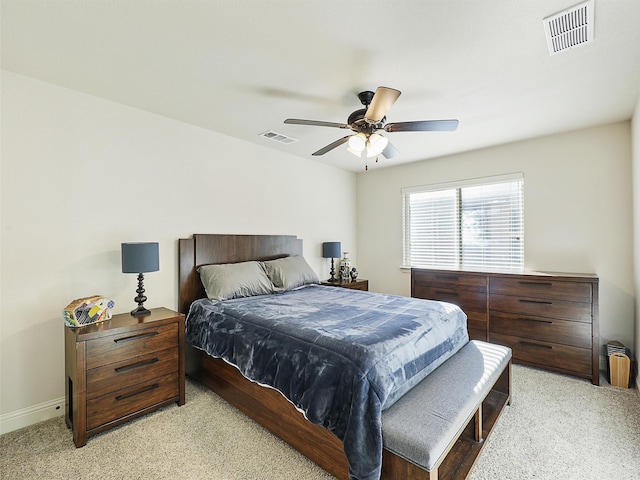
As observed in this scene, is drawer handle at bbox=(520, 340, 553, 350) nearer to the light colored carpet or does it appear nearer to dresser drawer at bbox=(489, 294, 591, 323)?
dresser drawer at bbox=(489, 294, 591, 323)

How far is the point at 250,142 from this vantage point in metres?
3.79

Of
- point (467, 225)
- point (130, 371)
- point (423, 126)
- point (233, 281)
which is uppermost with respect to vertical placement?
point (423, 126)

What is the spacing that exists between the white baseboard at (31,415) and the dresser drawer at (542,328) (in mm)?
4211

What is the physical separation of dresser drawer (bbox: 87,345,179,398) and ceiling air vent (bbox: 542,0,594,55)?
11.1ft

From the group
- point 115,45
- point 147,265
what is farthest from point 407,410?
point 115,45

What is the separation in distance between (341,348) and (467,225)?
3.32 m

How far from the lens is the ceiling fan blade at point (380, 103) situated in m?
1.95

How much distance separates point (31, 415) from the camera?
2.27 metres

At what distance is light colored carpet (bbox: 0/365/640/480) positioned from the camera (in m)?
1.77

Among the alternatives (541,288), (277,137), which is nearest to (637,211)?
(541,288)

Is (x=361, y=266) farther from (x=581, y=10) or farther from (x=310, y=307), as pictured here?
(x=581, y=10)

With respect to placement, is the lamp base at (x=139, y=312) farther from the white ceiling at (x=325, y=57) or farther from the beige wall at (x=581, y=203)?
the beige wall at (x=581, y=203)

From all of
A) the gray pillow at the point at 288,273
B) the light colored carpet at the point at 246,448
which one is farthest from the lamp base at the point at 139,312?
the gray pillow at the point at 288,273

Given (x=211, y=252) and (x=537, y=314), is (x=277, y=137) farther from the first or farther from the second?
(x=537, y=314)
